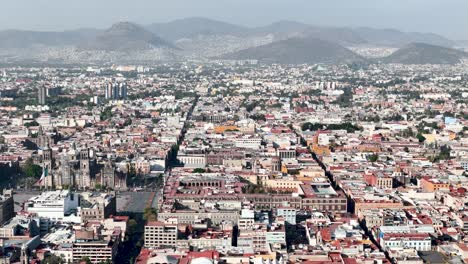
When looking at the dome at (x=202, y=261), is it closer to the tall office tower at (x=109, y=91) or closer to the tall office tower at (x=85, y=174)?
the tall office tower at (x=85, y=174)

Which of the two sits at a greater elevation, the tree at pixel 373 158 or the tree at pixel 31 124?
the tree at pixel 373 158

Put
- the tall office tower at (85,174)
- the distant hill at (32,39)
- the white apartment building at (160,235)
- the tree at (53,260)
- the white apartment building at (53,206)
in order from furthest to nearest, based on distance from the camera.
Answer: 1. the distant hill at (32,39)
2. the tall office tower at (85,174)
3. the white apartment building at (53,206)
4. the white apartment building at (160,235)
5. the tree at (53,260)

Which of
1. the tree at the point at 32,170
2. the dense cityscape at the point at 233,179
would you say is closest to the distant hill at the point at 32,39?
the dense cityscape at the point at 233,179

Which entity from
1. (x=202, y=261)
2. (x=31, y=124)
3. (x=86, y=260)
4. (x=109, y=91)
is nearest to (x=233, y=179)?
(x=86, y=260)

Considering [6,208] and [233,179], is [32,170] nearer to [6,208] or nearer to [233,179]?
[6,208]

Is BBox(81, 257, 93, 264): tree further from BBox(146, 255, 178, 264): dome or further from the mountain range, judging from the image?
the mountain range

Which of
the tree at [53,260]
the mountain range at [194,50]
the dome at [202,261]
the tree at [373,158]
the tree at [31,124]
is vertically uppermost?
the mountain range at [194,50]

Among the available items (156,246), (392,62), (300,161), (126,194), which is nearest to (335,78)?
(392,62)
